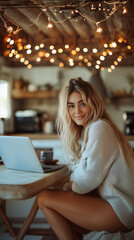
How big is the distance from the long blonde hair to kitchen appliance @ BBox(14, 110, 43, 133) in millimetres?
3273

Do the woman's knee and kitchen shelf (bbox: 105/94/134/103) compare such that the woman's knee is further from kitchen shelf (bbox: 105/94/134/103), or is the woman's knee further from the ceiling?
kitchen shelf (bbox: 105/94/134/103)

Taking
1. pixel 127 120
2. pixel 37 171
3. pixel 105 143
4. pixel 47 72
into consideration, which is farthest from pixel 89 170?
pixel 47 72

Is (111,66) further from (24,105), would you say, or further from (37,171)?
(24,105)

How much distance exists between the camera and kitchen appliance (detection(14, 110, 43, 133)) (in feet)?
18.2

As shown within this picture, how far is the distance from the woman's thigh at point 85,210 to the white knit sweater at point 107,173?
48mm

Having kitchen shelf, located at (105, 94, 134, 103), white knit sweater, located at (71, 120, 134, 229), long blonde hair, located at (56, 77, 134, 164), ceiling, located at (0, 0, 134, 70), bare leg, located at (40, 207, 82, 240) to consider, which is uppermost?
ceiling, located at (0, 0, 134, 70)

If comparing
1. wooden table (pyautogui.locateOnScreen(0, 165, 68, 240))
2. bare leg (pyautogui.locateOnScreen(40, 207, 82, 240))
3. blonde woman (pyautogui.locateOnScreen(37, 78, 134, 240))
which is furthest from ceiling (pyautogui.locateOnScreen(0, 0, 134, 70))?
bare leg (pyautogui.locateOnScreen(40, 207, 82, 240))

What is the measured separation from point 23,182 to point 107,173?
21.1 inches

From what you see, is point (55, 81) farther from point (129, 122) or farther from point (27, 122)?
point (129, 122)

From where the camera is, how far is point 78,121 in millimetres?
2113

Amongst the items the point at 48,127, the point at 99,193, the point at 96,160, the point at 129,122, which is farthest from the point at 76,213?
the point at 48,127

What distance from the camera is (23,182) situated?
147 centimetres

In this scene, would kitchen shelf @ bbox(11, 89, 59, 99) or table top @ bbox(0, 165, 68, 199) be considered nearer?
table top @ bbox(0, 165, 68, 199)

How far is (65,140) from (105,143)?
593 mm
